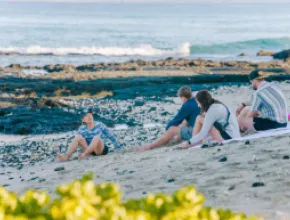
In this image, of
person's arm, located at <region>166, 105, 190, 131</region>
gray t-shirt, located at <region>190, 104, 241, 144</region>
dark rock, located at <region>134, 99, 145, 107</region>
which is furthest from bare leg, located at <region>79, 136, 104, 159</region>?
dark rock, located at <region>134, 99, 145, 107</region>

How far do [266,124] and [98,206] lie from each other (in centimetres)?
696

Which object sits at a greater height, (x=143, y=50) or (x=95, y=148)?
(x=143, y=50)

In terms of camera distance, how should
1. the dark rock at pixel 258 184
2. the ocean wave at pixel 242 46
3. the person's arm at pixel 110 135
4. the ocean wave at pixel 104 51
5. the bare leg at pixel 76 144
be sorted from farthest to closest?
the ocean wave at pixel 242 46 → the ocean wave at pixel 104 51 → the person's arm at pixel 110 135 → the bare leg at pixel 76 144 → the dark rock at pixel 258 184

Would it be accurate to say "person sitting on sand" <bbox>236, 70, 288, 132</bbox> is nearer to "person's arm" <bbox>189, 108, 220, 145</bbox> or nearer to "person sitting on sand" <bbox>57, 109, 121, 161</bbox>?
"person's arm" <bbox>189, 108, 220, 145</bbox>

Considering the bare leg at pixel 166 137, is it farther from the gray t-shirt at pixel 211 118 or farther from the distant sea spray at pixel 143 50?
the distant sea spray at pixel 143 50

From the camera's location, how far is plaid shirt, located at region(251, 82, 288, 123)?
10.3 m

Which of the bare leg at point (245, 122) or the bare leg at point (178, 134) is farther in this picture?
the bare leg at point (178, 134)

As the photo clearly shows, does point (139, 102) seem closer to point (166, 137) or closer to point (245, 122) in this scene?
point (166, 137)

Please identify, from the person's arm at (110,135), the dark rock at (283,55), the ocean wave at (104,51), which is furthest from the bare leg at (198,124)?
the ocean wave at (104,51)

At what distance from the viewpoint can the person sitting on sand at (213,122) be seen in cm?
983

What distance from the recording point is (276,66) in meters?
31.3

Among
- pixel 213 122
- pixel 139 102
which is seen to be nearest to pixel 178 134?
pixel 213 122

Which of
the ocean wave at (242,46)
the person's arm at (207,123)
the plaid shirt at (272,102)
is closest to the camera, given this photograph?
the person's arm at (207,123)

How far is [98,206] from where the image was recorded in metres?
3.96
